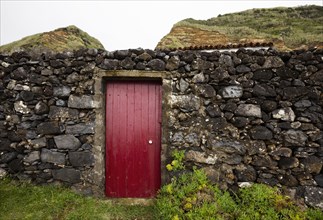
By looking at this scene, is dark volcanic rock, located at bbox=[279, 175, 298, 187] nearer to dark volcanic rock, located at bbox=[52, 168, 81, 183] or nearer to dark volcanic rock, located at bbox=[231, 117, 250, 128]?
dark volcanic rock, located at bbox=[231, 117, 250, 128]

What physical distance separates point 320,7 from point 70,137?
73.9 ft

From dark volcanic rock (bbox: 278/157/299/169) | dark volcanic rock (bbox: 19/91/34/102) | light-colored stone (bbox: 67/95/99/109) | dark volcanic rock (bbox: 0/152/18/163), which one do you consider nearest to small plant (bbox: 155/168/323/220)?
dark volcanic rock (bbox: 278/157/299/169)

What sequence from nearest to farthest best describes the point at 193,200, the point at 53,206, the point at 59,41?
the point at 193,200 < the point at 53,206 < the point at 59,41

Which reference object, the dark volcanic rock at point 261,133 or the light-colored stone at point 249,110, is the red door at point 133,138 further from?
the dark volcanic rock at point 261,133

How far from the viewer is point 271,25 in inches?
639

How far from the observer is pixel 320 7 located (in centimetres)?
2020

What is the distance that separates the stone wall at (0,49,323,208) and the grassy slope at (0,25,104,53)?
4.08m

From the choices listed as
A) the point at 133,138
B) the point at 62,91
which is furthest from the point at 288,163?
the point at 62,91

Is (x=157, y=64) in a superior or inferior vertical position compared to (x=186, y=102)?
superior

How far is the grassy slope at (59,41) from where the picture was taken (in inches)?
346

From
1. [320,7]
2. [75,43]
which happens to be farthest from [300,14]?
[75,43]

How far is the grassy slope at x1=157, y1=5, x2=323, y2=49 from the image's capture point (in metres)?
11.4

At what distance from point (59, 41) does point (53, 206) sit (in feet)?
22.2

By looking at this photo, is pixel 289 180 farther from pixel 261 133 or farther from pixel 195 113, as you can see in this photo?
pixel 195 113
